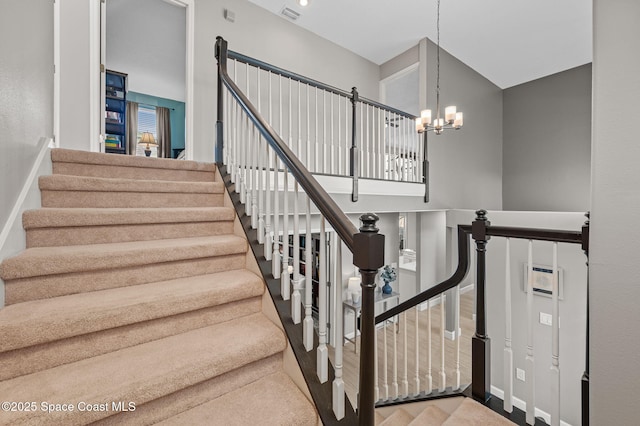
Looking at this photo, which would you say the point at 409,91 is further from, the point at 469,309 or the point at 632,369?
the point at 632,369

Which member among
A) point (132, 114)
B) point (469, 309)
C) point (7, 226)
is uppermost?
point (132, 114)

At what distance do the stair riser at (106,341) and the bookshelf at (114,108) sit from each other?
15.4ft

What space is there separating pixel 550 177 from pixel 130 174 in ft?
23.7

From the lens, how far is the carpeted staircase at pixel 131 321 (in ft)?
3.25

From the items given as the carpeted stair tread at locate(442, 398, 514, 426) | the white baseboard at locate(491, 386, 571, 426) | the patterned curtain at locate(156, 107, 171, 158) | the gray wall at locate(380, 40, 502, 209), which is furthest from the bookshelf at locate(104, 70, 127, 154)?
the white baseboard at locate(491, 386, 571, 426)

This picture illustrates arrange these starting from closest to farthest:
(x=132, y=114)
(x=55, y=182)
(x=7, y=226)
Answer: (x=7, y=226)
(x=55, y=182)
(x=132, y=114)

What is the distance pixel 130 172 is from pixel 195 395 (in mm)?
1721

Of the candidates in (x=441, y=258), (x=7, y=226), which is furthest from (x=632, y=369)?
(x=441, y=258)

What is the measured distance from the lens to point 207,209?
6.56 ft

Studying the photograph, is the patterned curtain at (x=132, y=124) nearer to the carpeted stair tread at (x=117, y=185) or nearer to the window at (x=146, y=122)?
the window at (x=146, y=122)

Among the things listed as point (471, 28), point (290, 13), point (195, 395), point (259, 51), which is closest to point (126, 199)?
point (195, 395)

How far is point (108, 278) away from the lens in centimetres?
140

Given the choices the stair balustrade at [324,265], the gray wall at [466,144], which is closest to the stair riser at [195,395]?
the stair balustrade at [324,265]

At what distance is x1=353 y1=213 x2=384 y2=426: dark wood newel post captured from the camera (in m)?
0.90
